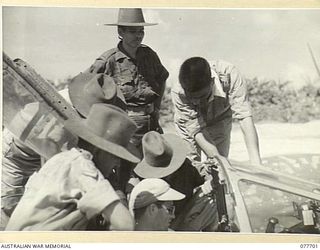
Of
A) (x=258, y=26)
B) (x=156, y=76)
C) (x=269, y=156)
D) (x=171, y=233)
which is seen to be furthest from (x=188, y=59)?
(x=171, y=233)

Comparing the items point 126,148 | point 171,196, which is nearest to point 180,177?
point 171,196

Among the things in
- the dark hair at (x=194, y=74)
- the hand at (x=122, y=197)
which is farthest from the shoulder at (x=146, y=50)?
the hand at (x=122, y=197)

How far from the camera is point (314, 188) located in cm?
206

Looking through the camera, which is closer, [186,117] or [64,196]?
[64,196]

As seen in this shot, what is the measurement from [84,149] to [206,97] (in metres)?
0.43

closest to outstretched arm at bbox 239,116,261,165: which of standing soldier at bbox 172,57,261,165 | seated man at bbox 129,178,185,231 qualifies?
standing soldier at bbox 172,57,261,165

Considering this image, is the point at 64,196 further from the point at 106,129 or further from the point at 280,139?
the point at 280,139

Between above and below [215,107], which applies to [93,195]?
below

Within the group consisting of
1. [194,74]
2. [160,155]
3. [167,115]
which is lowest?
[160,155]

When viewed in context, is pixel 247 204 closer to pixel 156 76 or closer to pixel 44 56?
pixel 156 76

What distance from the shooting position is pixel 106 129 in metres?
2.00

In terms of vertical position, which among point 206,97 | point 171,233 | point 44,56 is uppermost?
point 44,56

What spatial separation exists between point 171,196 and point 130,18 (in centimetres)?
59

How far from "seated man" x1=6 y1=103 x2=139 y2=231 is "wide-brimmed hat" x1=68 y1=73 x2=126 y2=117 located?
0.02 meters
